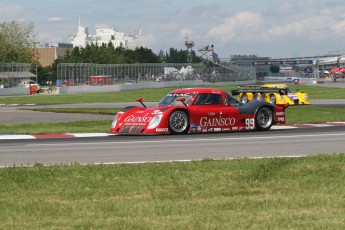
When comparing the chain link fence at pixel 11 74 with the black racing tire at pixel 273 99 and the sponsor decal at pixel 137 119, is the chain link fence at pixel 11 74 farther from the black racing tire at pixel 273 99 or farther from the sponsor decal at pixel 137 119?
the sponsor decal at pixel 137 119

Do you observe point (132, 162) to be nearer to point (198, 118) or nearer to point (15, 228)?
point (15, 228)

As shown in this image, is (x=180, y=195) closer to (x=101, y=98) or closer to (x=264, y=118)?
(x=264, y=118)

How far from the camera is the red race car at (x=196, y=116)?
21000mm

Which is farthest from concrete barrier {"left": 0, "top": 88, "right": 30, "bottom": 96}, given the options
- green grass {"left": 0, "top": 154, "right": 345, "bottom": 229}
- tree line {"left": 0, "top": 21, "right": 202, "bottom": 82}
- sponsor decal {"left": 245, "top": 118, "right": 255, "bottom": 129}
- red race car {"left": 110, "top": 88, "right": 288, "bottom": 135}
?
green grass {"left": 0, "top": 154, "right": 345, "bottom": 229}

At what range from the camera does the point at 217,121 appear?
2181cm

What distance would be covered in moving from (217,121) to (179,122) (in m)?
1.26

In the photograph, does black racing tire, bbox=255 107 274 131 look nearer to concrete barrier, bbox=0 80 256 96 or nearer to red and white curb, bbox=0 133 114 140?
red and white curb, bbox=0 133 114 140


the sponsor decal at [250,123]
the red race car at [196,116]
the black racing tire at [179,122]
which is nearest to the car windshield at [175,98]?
the red race car at [196,116]

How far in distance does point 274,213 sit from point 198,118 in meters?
13.1

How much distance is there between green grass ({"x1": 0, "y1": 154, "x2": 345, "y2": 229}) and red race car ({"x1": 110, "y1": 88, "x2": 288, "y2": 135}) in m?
7.98

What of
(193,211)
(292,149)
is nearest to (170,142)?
(292,149)

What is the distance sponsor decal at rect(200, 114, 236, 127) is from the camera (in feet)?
70.9

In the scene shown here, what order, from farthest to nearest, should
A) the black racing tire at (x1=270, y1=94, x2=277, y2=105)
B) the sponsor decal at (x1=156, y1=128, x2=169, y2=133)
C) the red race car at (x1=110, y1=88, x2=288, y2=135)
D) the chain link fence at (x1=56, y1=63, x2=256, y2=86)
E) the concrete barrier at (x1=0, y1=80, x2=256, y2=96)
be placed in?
1. the chain link fence at (x1=56, y1=63, x2=256, y2=86)
2. the concrete barrier at (x1=0, y1=80, x2=256, y2=96)
3. the black racing tire at (x1=270, y1=94, x2=277, y2=105)
4. the red race car at (x1=110, y1=88, x2=288, y2=135)
5. the sponsor decal at (x1=156, y1=128, x2=169, y2=133)

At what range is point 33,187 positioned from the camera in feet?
34.9
